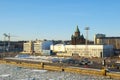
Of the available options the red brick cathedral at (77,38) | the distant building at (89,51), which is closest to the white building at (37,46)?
the red brick cathedral at (77,38)

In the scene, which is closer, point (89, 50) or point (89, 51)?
point (89, 50)

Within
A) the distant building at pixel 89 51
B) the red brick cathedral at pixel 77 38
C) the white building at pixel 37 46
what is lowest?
the distant building at pixel 89 51

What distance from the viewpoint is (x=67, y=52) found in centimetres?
12131

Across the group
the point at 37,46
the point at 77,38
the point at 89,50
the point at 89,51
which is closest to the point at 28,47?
the point at 37,46

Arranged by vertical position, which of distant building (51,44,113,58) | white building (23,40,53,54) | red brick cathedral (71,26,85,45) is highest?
red brick cathedral (71,26,85,45)

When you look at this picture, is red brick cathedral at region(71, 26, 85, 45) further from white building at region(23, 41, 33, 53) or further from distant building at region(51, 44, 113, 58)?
white building at region(23, 41, 33, 53)

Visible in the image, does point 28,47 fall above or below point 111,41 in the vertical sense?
below

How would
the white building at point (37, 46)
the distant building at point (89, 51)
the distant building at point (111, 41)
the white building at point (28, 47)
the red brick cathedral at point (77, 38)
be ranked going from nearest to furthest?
the distant building at point (89, 51) → the red brick cathedral at point (77, 38) → the distant building at point (111, 41) → the white building at point (37, 46) → the white building at point (28, 47)

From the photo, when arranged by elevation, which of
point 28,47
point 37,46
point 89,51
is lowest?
point 89,51

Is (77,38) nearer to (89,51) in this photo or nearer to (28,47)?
(89,51)

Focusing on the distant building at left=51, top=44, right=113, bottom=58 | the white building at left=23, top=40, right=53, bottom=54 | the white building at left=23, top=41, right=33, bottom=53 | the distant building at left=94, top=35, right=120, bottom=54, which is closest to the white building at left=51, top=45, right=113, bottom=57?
the distant building at left=51, top=44, right=113, bottom=58

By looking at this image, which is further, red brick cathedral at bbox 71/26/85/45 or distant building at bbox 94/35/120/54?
distant building at bbox 94/35/120/54

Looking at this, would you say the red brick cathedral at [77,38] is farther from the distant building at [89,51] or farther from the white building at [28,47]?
the white building at [28,47]

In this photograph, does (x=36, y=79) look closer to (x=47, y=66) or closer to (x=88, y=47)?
(x=47, y=66)
